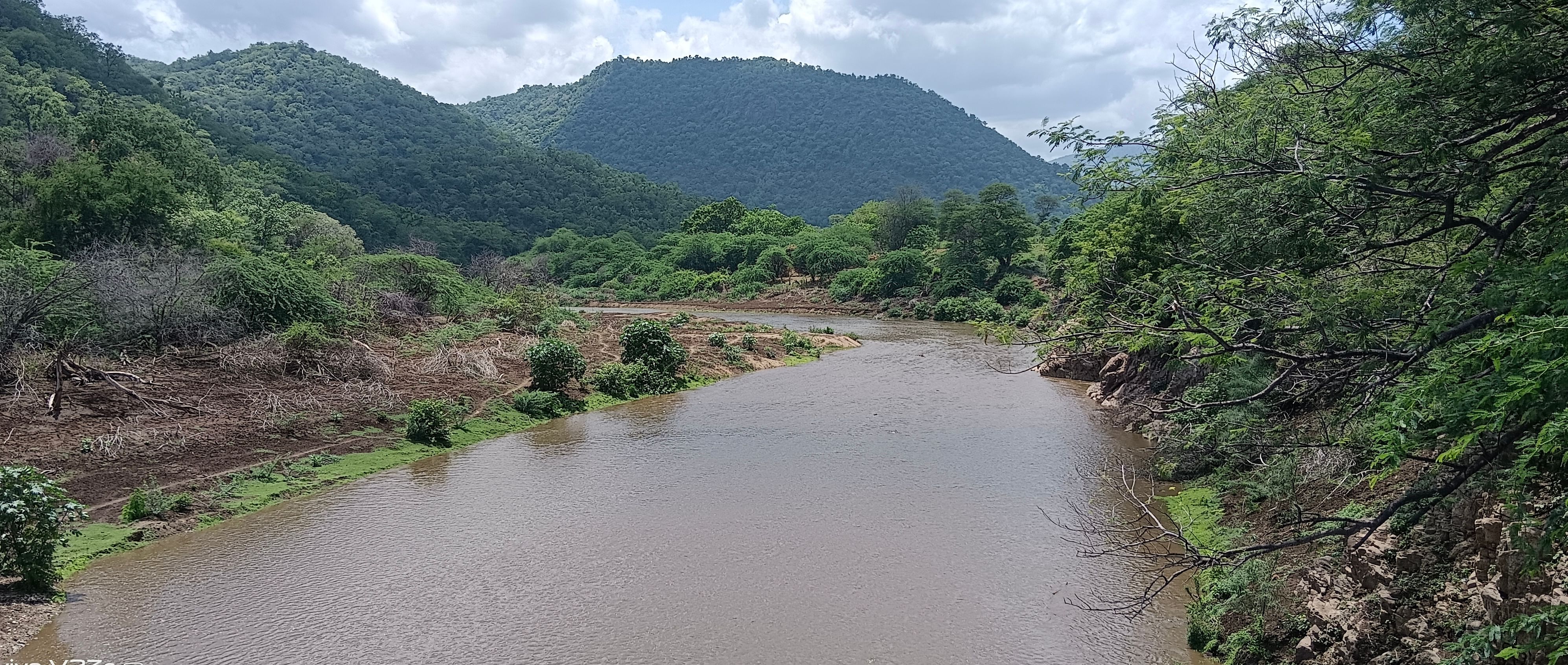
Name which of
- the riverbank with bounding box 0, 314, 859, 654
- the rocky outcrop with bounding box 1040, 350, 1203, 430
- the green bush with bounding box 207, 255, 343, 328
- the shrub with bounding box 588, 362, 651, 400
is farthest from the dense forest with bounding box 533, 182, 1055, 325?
the green bush with bounding box 207, 255, 343, 328

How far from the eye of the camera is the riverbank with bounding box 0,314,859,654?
11.7 metres

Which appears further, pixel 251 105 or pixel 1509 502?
pixel 251 105

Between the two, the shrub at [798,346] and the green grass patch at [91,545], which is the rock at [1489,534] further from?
the shrub at [798,346]

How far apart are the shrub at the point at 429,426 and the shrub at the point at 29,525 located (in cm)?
729

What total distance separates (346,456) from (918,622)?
35.6 ft

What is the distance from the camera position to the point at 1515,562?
525 centimetres

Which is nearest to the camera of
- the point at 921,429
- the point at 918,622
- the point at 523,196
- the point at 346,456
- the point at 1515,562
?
the point at 1515,562

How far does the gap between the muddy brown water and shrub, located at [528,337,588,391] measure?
133 inches

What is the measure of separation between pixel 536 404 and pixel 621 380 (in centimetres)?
328

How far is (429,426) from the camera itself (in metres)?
16.2

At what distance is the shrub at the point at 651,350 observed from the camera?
78.5 feet

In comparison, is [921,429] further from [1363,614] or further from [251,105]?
[251,105]

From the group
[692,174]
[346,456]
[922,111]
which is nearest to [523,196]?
[692,174]

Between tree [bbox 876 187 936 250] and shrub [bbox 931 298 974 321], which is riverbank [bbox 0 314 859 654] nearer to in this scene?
shrub [bbox 931 298 974 321]
